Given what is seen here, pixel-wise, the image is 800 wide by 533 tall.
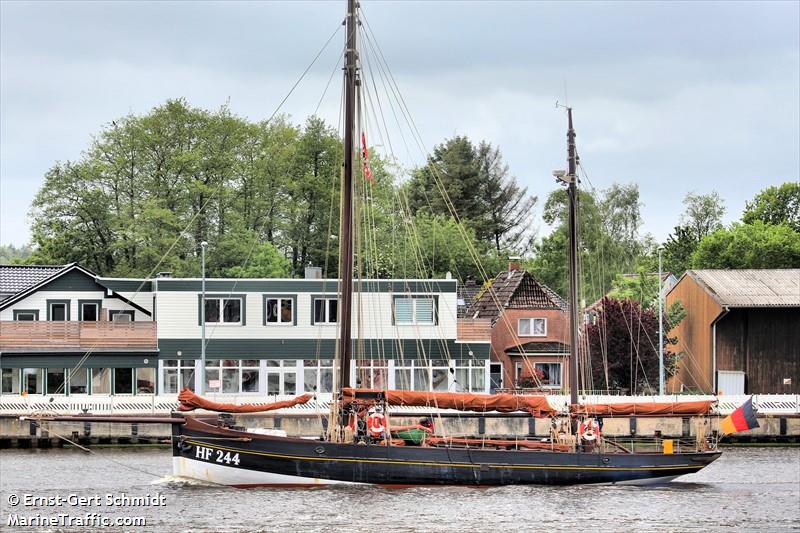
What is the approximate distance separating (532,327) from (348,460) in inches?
1321

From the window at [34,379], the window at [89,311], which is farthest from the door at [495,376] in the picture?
the window at [34,379]

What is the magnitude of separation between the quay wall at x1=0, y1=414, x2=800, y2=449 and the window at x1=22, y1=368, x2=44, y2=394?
808cm

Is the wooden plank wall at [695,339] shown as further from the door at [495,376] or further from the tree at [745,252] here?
the tree at [745,252]

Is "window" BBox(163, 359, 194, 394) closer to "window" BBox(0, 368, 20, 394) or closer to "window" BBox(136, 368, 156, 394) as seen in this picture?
"window" BBox(136, 368, 156, 394)

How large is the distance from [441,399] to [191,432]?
9.35 m

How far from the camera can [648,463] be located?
51.8 meters

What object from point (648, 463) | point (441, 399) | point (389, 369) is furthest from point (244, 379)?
point (648, 463)

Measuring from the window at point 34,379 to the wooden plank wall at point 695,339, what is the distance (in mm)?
34722

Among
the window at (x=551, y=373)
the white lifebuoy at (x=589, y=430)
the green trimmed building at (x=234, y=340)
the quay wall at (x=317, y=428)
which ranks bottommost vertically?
the quay wall at (x=317, y=428)

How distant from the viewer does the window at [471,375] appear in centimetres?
7381

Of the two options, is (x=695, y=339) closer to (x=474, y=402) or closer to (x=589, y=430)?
(x=589, y=430)

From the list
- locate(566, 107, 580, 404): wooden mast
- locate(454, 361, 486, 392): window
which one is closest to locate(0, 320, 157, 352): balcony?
locate(454, 361, 486, 392): window

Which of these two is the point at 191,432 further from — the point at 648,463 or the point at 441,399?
the point at 648,463

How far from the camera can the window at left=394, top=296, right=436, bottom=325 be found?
240ft
